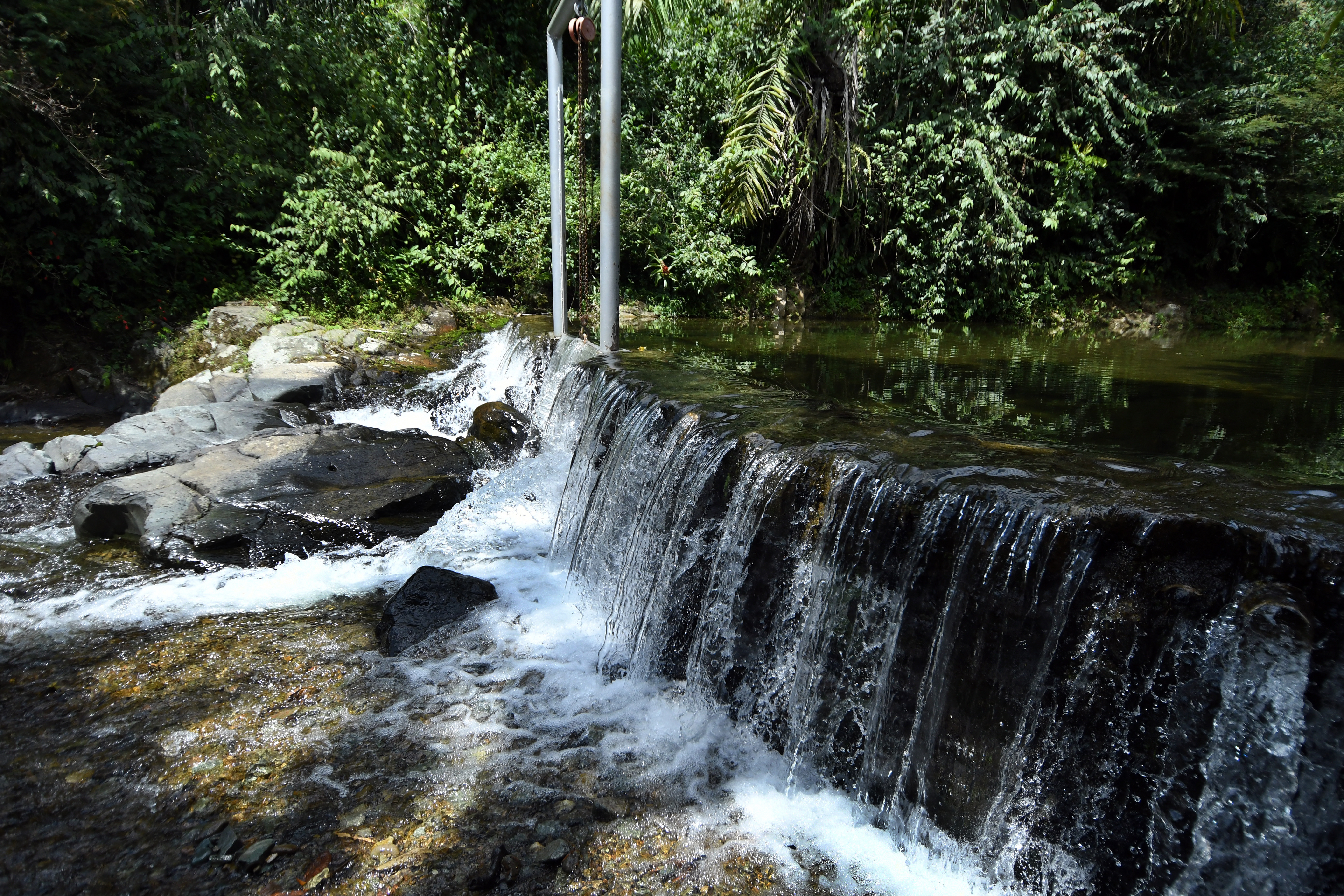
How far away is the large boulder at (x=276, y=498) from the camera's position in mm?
5293

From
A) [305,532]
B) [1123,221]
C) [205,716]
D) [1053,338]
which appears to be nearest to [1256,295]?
[1123,221]

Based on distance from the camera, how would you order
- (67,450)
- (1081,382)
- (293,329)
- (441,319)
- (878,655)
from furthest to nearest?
(441,319)
(293,329)
(1081,382)
(67,450)
(878,655)

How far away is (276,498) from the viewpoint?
18.7ft

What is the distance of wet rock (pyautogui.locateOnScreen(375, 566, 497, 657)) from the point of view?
4234mm

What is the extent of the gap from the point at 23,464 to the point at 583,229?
603cm

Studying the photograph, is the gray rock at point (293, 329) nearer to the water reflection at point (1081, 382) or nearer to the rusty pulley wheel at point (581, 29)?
the water reflection at point (1081, 382)

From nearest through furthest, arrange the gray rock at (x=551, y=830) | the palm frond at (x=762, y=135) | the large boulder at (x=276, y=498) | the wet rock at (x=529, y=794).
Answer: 1. the gray rock at (x=551, y=830)
2. the wet rock at (x=529, y=794)
3. the large boulder at (x=276, y=498)
4. the palm frond at (x=762, y=135)

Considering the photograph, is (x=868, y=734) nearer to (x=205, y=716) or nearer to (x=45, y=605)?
(x=205, y=716)

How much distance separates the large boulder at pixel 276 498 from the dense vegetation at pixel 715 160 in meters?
4.85

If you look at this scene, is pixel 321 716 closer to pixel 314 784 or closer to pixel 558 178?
pixel 314 784

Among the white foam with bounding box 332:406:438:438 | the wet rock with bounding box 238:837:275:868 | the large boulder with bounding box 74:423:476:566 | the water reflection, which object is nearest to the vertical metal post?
the water reflection

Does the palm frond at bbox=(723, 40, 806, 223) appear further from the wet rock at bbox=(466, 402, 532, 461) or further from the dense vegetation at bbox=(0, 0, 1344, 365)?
the wet rock at bbox=(466, 402, 532, 461)

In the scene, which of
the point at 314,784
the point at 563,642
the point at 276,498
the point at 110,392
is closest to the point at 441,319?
the point at 110,392

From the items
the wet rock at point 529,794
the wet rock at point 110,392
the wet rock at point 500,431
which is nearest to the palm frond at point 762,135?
the wet rock at point 500,431
